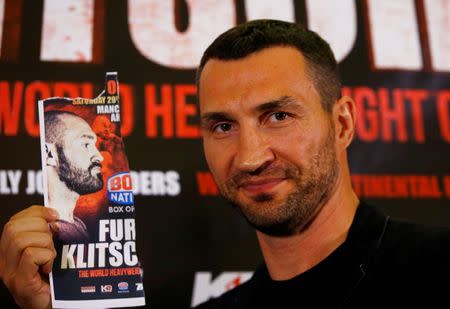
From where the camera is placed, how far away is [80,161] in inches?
48.1

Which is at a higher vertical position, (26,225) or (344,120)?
(344,120)

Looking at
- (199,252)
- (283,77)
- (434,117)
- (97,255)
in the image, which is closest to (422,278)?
(283,77)

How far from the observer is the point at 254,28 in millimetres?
1425

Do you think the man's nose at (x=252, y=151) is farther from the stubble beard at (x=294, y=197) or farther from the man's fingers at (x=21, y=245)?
the man's fingers at (x=21, y=245)

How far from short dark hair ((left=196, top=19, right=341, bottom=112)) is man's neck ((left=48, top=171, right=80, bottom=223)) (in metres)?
0.51

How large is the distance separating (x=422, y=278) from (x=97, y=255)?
693 millimetres

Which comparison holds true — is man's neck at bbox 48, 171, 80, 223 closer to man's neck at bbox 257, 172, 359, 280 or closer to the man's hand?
the man's hand

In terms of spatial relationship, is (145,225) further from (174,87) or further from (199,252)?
(174,87)

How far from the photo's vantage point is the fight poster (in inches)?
47.8

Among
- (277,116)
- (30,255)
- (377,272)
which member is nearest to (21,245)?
(30,255)

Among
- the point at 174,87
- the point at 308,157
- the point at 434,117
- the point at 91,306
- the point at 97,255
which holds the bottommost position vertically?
the point at 91,306

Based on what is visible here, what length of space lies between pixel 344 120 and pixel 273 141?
23 centimetres

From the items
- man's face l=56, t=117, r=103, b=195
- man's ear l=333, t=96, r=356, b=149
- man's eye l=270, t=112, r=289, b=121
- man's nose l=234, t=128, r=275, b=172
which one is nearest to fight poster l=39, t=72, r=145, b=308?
man's face l=56, t=117, r=103, b=195

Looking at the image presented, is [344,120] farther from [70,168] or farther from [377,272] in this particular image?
[70,168]
